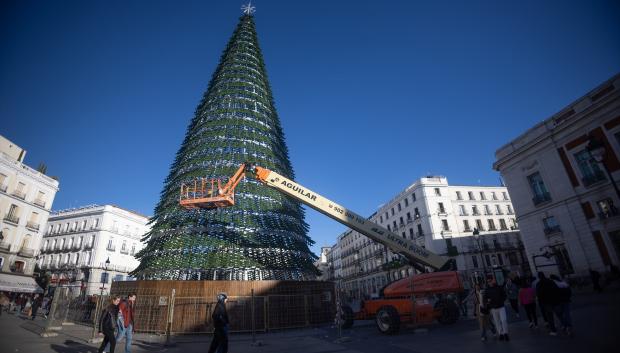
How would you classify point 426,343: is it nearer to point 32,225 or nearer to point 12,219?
point 12,219

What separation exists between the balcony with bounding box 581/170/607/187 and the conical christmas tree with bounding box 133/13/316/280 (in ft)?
68.1

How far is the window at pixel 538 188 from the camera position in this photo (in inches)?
928

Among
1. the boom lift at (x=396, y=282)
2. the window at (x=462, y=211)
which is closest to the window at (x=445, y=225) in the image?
the window at (x=462, y=211)

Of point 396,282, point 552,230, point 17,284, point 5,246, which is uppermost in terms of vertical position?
point 5,246

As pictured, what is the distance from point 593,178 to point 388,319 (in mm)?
20422

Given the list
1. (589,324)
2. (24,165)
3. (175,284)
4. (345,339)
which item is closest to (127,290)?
(175,284)

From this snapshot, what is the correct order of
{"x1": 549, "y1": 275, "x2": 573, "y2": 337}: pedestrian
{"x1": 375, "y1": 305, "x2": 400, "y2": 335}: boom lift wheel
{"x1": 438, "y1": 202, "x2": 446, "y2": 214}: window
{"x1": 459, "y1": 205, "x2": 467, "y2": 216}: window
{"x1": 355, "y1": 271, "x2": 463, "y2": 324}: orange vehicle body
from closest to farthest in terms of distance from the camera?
{"x1": 549, "y1": 275, "x2": 573, "y2": 337}: pedestrian, {"x1": 375, "y1": 305, "x2": 400, "y2": 335}: boom lift wheel, {"x1": 355, "y1": 271, "x2": 463, "y2": 324}: orange vehicle body, {"x1": 438, "y1": 202, "x2": 446, "y2": 214}: window, {"x1": 459, "y1": 205, "x2": 467, "y2": 216}: window

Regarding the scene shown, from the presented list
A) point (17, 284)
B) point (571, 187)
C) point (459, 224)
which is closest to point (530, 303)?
point (571, 187)

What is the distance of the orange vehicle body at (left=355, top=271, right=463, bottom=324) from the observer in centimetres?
1145

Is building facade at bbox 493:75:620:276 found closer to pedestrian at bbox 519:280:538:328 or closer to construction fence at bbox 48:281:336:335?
pedestrian at bbox 519:280:538:328

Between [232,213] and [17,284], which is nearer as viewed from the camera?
[232,213]

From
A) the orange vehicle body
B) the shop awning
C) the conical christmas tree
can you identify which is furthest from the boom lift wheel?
the shop awning

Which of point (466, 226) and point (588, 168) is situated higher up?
point (466, 226)

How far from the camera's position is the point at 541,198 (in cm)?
2378
